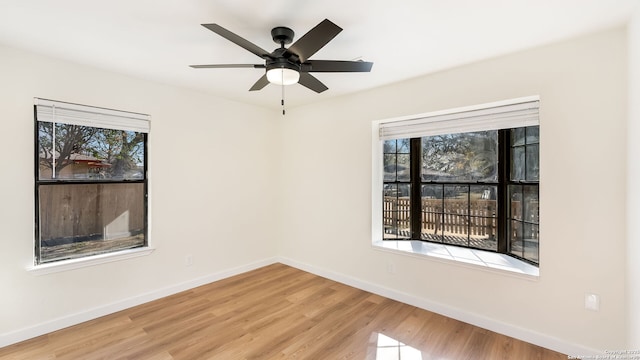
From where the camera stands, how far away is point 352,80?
3.03m

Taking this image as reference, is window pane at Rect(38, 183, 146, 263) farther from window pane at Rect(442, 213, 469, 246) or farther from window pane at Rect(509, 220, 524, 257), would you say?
window pane at Rect(509, 220, 524, 257)

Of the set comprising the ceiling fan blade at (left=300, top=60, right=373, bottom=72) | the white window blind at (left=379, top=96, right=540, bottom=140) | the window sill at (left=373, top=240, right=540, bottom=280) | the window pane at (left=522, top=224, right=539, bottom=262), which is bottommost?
the window sill at (left=373, top=240, right=540, bottom=280)

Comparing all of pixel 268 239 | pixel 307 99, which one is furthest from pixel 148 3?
pixel 268 239

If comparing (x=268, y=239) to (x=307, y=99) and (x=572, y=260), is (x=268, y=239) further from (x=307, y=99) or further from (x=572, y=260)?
(x=572, y=260)

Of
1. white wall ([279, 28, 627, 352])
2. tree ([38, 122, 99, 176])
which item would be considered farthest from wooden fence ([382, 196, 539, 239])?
tree ([38, 122, 99, 176])

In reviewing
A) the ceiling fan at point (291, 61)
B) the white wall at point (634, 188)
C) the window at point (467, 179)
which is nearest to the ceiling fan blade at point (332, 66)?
the ceiling fan at point (291, 61)

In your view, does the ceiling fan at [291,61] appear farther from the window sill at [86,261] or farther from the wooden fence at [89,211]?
the window sill at [86,261]

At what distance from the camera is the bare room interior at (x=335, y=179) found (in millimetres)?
1933

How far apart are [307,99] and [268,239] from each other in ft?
7.17

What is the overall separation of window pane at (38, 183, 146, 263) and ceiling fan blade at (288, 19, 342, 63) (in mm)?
2459

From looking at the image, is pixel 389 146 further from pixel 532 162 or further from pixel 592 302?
pixel 592 302

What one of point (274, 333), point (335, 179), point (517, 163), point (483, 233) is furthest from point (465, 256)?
point (274, 333)

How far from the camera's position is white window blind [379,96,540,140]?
2410mm

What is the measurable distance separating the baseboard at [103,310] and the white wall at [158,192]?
0.03 ft
